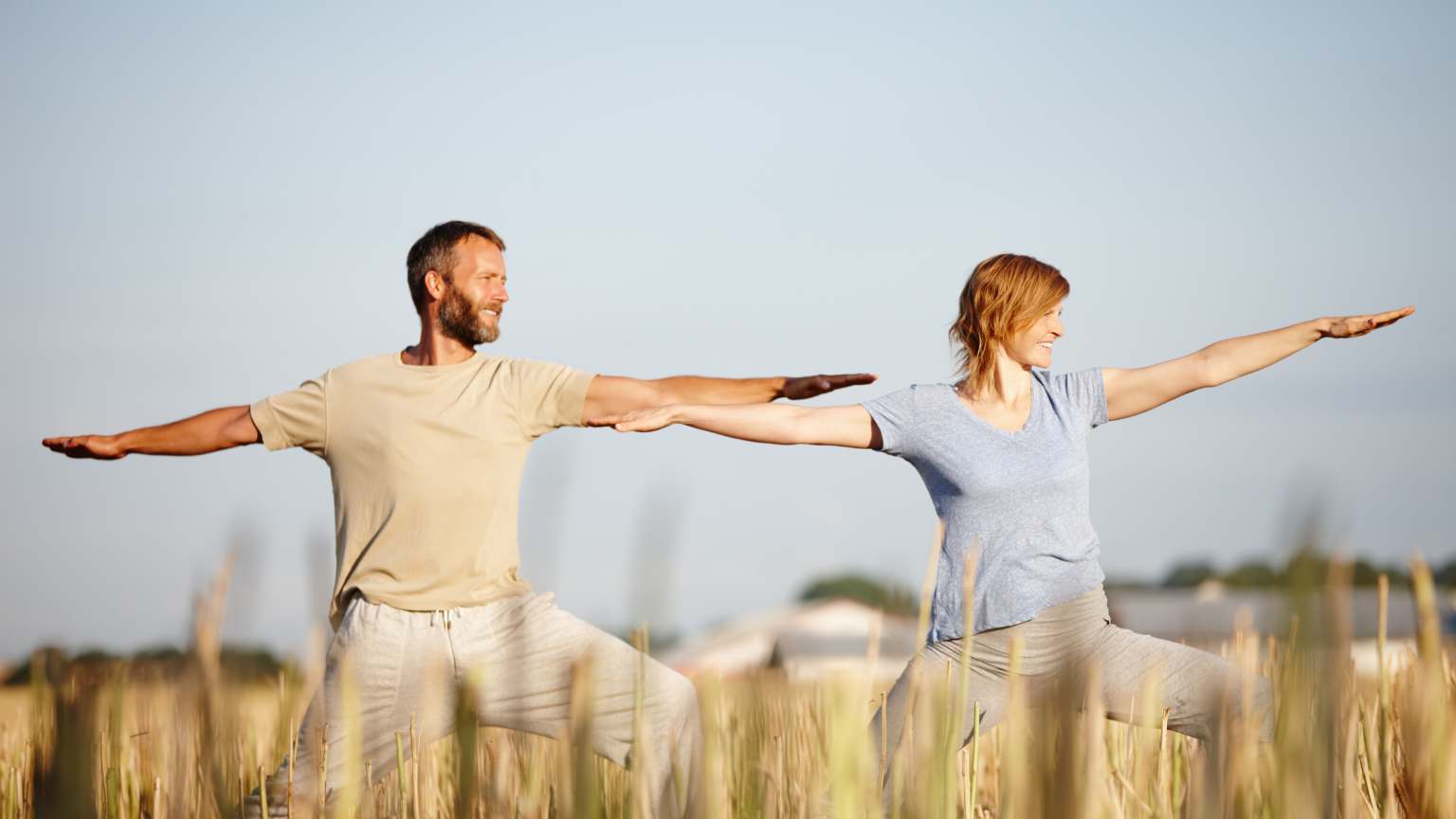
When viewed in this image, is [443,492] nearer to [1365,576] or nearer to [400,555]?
[400,555]

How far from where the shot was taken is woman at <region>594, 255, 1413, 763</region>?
3.83m

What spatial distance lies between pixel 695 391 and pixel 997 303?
109 centimetres

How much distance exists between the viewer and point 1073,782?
1089mm

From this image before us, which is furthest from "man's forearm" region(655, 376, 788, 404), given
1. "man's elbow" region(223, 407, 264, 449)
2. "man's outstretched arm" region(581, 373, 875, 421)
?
"man's elbow" region(223, 407, 264, 449)

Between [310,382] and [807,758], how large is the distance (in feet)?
6.40

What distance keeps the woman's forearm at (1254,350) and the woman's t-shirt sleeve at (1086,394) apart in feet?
1.02

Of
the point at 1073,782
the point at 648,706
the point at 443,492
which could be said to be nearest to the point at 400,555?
the point at 443,492

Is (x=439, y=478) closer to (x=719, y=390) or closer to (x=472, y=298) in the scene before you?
(x=472, y=298)

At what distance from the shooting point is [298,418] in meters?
4.59

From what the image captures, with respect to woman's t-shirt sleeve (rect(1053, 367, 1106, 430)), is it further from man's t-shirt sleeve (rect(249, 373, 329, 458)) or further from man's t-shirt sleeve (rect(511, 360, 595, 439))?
man's t-shirt sleeve (rect(249, 373, 329, 458))

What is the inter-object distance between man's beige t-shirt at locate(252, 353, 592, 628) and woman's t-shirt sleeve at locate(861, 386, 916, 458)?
2.86 ft

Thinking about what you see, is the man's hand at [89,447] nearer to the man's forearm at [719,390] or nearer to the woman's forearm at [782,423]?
the man's forearm at [719,390]

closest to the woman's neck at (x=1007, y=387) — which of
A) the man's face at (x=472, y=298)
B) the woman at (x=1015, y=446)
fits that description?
the woman at (x=1015, y=446)

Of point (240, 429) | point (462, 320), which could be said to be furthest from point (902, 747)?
point (240, 429)
